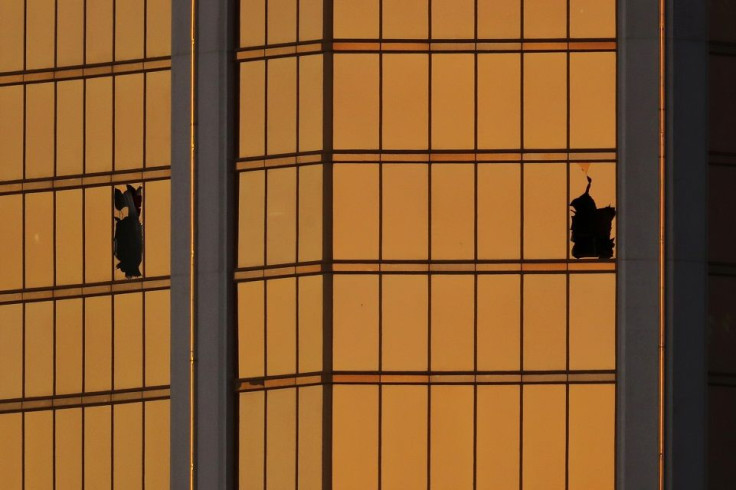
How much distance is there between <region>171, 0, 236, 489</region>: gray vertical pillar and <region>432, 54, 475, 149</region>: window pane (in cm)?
454

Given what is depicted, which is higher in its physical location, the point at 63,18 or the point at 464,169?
the point at 63,18

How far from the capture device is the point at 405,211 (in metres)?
40.8

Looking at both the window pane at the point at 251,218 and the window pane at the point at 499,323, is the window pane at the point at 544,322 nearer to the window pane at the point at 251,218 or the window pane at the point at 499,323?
the window pane at the point at 499,323

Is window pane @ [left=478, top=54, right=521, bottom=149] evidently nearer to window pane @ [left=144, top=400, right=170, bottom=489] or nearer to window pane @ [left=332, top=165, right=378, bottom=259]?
window pane @ [left=332, top=165, right=378, bottom=259]

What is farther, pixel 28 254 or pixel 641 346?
pixel 28 254

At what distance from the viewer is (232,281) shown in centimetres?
4184

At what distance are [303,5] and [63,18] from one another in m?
6.36

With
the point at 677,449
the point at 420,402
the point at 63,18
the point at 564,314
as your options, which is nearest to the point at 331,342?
the point at 420,402

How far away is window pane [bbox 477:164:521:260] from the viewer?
134 feet

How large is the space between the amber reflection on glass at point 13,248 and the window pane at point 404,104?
9.21 metres

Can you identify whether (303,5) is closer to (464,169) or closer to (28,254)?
(464,169)

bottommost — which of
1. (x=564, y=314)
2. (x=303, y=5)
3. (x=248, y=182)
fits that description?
(x=564, y=314)

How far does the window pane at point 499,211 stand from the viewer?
134ft

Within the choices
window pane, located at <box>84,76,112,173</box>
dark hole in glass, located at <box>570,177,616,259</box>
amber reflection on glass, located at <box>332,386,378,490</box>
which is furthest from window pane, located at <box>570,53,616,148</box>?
window pane, located at <box>84,76,112,173</box>
